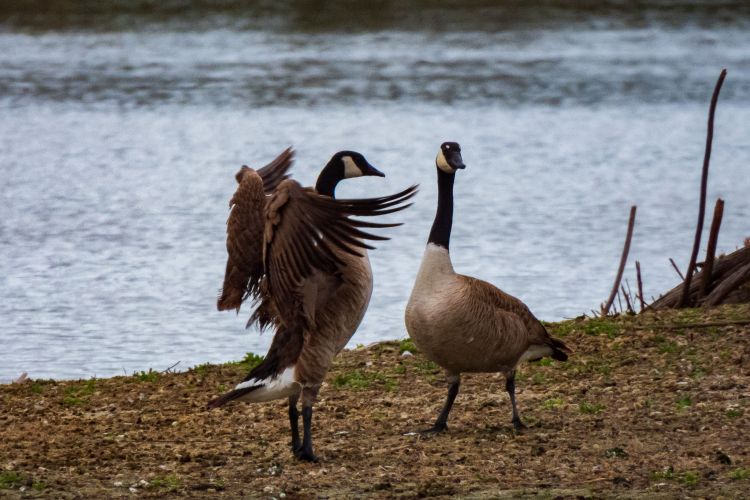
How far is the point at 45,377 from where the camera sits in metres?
9.39

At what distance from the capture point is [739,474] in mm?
5594

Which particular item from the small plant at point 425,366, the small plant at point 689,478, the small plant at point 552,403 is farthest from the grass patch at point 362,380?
the small plant at point 689,478

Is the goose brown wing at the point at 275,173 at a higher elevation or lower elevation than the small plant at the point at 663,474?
higher

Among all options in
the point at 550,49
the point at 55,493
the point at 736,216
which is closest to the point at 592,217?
the point at 736,216

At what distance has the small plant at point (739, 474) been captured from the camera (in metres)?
5.56

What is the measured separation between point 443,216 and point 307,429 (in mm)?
1454

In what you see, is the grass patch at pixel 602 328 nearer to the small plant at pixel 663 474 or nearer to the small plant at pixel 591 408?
the small plant at pixel 591 408

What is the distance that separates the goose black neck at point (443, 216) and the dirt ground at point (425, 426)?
108 centimetres

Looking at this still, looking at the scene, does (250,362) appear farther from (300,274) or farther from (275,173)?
(300,274)

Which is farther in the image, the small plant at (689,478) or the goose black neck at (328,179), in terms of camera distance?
the goose black neck at (328,179)

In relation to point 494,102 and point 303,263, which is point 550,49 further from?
point 303,263

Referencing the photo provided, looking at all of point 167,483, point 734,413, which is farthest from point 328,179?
point 734,413

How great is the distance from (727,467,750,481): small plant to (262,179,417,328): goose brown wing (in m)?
2.01

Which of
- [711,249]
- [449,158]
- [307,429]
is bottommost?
[307,429]
